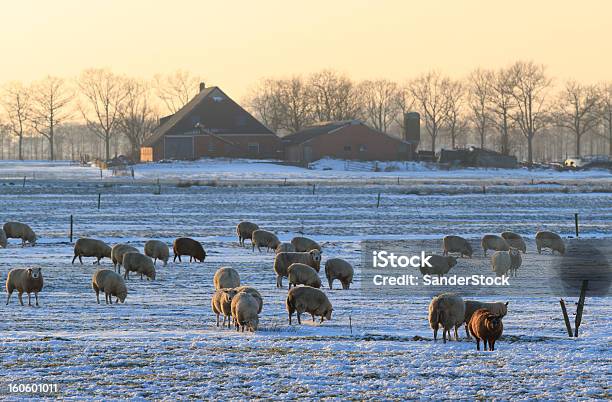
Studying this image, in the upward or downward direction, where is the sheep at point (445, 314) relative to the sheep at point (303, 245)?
downward

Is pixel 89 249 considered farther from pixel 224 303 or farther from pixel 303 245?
pixel 224 303

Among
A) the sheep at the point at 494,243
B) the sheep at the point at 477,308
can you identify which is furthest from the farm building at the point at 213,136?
the sheep at the point at 477,308

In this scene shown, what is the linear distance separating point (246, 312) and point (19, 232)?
18.7 meters

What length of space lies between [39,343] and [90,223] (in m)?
26.8

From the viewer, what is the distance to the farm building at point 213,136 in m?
103

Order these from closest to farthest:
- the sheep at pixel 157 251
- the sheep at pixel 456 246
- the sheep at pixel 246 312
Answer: the sheep at pixel 246 312
the sheep at pixel 157 251
the sheep at pixel 456 246

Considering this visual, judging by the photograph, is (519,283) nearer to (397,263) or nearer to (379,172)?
(397,263)

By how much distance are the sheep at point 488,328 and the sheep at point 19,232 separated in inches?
864

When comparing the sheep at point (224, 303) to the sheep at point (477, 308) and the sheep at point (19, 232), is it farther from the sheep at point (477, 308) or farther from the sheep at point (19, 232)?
the sheep at point (19, 232)

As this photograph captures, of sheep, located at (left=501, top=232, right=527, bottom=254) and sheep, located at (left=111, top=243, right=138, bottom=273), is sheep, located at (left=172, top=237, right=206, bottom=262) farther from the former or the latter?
sheep, located at (left=501, top=232, right=527, bottom=254)

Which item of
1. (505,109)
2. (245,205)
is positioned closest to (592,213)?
(245,205)

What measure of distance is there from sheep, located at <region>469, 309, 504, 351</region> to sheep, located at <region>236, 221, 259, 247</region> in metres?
19.8

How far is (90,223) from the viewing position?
41812 mm

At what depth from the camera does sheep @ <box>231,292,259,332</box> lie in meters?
17.9
